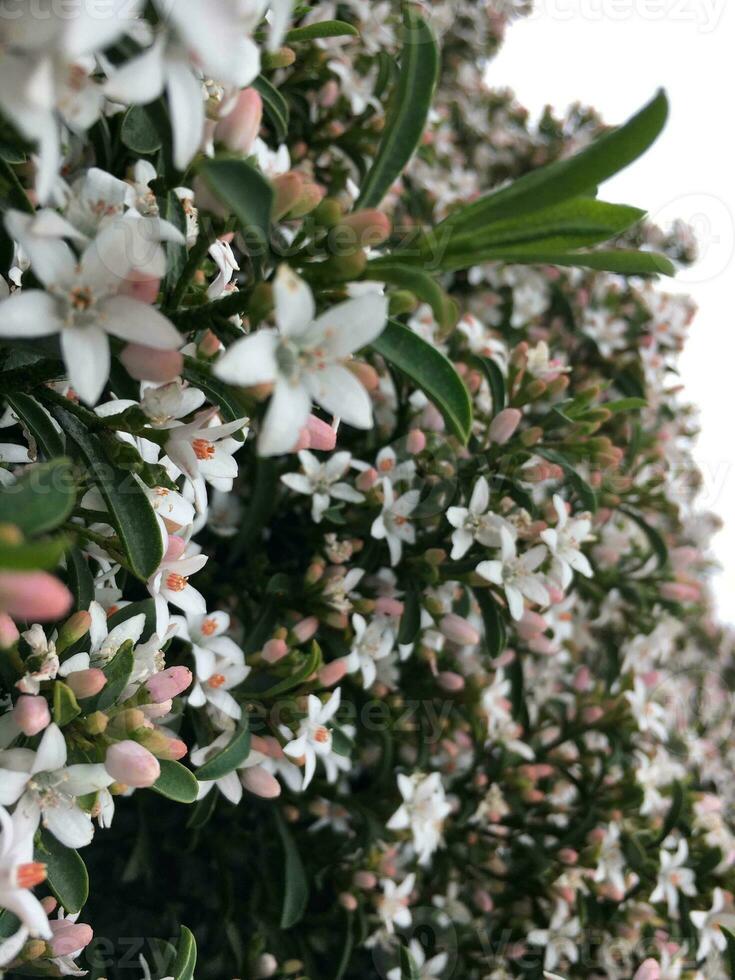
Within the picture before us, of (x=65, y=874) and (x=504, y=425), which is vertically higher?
(x=504, y=425)

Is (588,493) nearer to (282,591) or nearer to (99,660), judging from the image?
(282,591)

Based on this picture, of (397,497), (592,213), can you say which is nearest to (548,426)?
(397,497)

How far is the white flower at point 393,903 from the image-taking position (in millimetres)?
1524

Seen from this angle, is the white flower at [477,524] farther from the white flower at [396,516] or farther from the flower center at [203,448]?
the flower center at [203,448]

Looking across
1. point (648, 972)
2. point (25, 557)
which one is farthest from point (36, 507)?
point (648, 972)

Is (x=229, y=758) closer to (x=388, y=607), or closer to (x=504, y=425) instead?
(x=388, y=607)

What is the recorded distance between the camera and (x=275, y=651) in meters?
1.23

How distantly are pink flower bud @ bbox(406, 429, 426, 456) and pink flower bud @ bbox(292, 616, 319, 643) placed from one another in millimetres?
348

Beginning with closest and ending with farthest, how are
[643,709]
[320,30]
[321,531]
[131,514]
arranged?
[131,514] → [320,30] → [321,531] → [643,709]

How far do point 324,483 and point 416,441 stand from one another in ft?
0.58

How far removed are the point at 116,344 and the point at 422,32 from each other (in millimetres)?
445

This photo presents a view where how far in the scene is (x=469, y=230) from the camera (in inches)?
29.0

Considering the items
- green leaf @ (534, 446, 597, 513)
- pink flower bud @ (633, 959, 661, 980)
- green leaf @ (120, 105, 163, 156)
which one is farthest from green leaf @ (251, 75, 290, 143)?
pink flower bud @ (633, 959, 661, 980)

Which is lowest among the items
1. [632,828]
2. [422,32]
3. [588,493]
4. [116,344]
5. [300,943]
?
[300,943]
